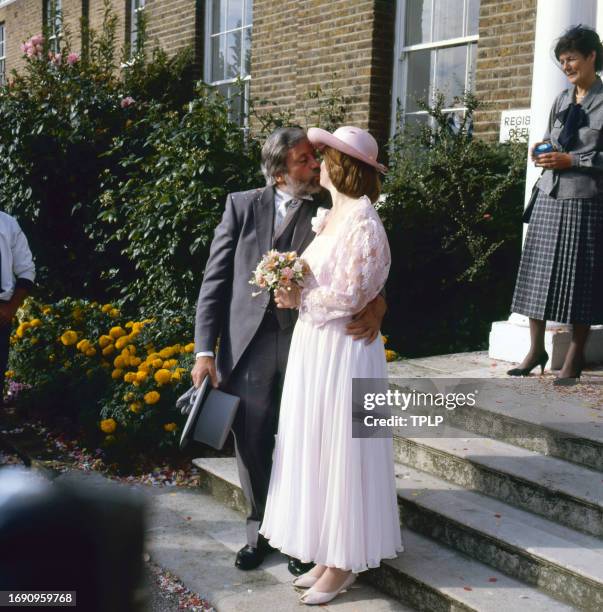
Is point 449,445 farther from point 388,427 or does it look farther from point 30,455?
point 30,455

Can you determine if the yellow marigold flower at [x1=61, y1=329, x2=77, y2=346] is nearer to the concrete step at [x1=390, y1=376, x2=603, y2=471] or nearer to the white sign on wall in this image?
the concrete step at [x1=390, y1=376, x2=603, y2=471]

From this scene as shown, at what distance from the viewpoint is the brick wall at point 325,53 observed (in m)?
7.84

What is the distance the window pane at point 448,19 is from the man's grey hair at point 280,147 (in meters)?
4.45

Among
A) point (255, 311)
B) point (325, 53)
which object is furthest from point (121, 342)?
point (325, 53)

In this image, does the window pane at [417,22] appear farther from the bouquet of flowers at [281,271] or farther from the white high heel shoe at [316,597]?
the white high heel shoe at [316,597]

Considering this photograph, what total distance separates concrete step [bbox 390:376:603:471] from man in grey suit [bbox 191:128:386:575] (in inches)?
47.7

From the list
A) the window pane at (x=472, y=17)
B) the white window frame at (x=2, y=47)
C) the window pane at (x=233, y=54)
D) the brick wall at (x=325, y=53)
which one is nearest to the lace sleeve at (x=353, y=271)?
the window pane at (x=472, y=17)

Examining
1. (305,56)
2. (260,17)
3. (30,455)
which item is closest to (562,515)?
(30,455)

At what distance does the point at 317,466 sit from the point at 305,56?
20.4 ft

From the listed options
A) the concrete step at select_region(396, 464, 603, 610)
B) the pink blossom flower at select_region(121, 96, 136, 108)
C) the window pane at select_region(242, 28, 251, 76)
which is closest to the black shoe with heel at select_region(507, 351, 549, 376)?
the concrete step at select_region(396, 464, 603, 610)

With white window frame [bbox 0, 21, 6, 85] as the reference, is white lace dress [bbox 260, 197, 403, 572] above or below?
below

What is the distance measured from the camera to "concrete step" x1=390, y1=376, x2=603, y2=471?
3758mm

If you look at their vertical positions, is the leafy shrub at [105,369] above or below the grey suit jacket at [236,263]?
below

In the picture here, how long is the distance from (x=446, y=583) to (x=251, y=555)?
2.97ft
